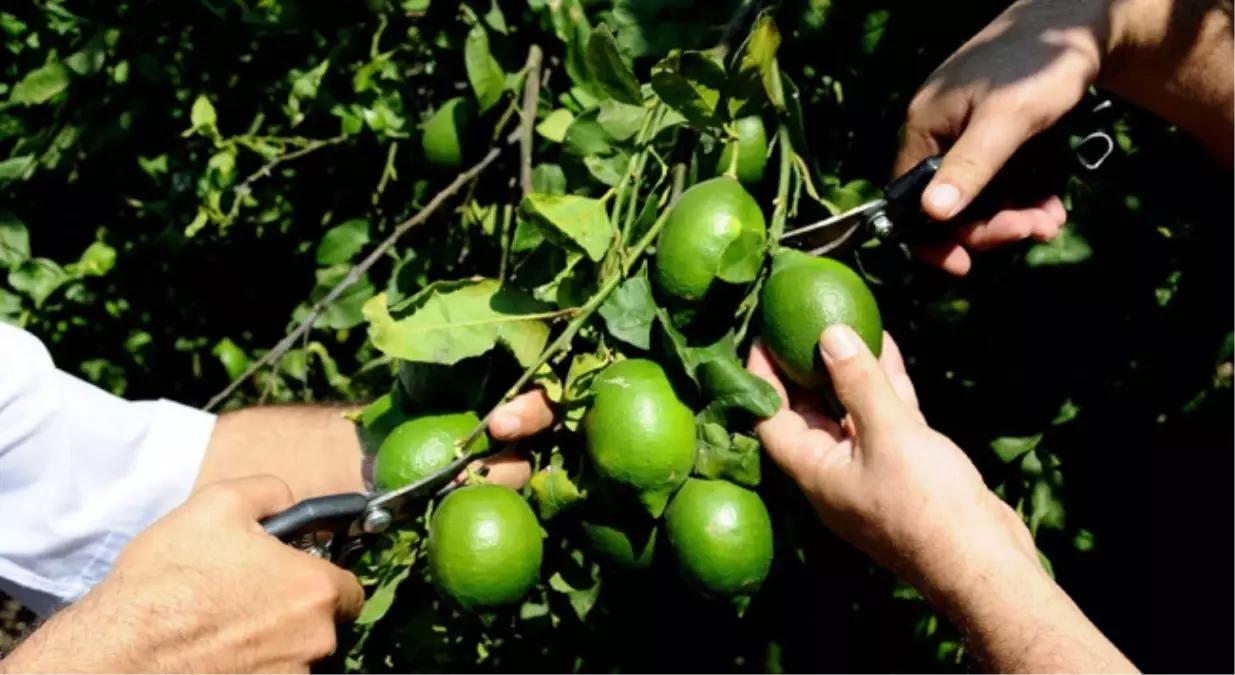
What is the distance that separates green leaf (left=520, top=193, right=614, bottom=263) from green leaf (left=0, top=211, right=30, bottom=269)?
129 cm

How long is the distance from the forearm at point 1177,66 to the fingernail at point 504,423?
0.99 metres

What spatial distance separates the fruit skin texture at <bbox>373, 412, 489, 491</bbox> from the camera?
132cm

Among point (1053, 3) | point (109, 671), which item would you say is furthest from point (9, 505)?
point (1053, 3)

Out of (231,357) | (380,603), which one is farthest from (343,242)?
(380,603)

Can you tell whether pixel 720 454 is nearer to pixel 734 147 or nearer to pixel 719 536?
pixel 719 536

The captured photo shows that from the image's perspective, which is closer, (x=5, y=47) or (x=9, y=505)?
(x=9, y=505)

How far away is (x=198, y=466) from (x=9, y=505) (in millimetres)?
269

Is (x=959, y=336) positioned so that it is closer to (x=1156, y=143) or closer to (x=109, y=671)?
(x=1156, y=143)

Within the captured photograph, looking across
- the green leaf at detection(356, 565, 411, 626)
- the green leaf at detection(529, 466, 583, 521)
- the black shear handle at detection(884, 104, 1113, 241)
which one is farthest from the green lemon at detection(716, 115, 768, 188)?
the green leaf at detection(356, 565, 411, 626)

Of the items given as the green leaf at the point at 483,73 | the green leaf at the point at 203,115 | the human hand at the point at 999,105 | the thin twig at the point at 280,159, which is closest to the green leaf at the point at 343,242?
the thin twig at the point at 280,159

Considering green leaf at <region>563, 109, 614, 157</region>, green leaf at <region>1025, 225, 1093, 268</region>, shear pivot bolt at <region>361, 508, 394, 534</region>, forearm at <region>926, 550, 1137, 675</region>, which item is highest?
green leaf at <region>563, 109, 614, 157</region>

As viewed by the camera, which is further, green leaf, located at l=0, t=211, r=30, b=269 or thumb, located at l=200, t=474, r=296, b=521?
green leaf, located at l=0, t=211, r=30, b=269

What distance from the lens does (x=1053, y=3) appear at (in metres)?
1.54

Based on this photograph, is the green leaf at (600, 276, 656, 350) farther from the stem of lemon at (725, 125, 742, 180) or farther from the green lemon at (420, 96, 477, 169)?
the green lemon at (420, 96, 477, 169)
